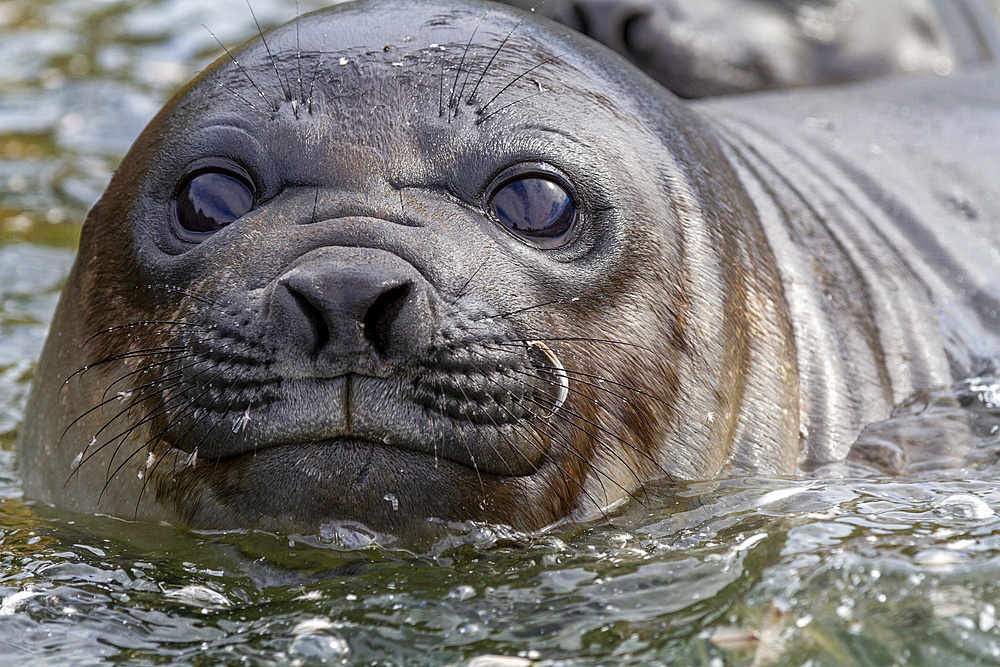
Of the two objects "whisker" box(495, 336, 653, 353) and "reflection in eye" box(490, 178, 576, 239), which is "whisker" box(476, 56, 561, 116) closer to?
"reflection in eye" box(490, 178, 576, 239)

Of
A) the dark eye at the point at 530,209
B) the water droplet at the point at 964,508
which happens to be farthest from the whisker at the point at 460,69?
the water droplet at the point at 964,508

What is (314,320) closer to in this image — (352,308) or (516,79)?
(352,308)

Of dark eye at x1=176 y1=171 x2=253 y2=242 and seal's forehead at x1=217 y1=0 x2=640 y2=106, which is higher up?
seal's forehead at x1=217 y1=0 x2=640 y2=106

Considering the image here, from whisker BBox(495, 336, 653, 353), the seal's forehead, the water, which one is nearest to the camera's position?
the water

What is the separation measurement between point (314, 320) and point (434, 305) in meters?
0.27

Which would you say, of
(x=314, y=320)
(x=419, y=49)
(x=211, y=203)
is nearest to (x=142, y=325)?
(x=211, y=203)

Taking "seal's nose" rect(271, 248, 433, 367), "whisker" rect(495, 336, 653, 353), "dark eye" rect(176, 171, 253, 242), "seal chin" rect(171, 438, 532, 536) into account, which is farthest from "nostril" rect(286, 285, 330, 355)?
"dark eye" rect(176, 171, 253, 242)

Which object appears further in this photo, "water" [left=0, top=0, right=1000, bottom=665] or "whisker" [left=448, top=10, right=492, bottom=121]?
"whisker" [left=448, top=10, right=492, bottom=121]

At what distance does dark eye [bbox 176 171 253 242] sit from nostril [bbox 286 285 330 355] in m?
0.61

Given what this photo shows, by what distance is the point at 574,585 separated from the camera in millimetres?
2902

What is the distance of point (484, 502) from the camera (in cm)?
314

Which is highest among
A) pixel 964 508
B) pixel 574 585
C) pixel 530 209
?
pixel 530 209

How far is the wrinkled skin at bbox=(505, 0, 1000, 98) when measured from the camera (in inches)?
297

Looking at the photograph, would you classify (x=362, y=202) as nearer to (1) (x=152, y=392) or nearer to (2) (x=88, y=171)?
(1) (x=152, y=392)
